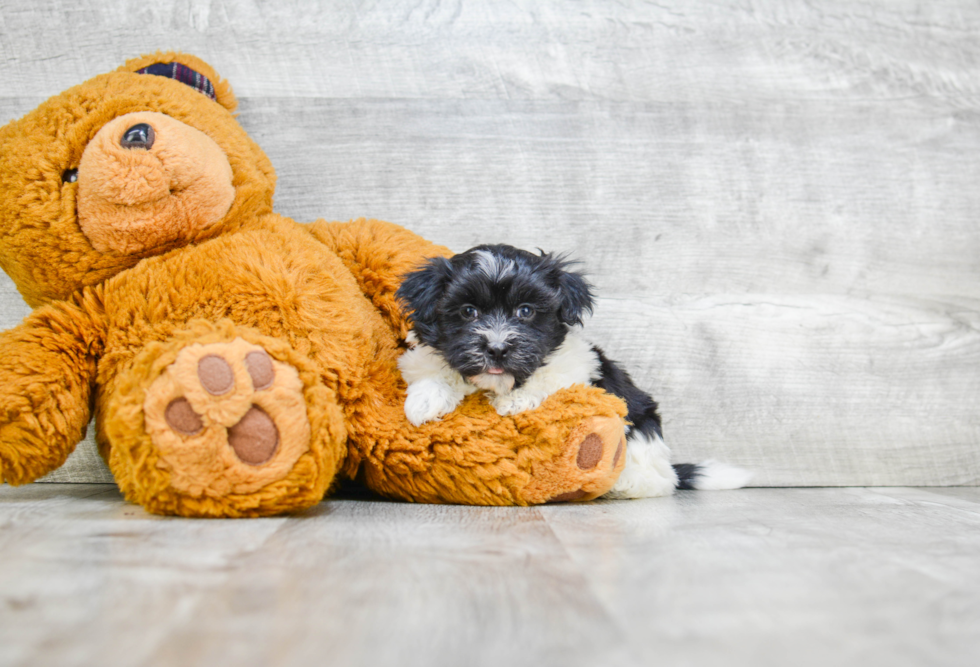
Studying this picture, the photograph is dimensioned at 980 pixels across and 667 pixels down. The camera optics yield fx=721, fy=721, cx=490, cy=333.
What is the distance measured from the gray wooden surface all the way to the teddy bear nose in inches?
24.6

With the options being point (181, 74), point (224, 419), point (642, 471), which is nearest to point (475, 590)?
point (224, 419)

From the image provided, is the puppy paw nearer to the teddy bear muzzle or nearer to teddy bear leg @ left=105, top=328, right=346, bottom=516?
teddy bear leg @ left=105, top=328, right=346, bottom=516

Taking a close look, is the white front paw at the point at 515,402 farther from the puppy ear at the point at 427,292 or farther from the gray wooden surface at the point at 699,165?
the gray wooden surface at the point at 699,165

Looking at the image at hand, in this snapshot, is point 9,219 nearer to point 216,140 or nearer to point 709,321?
point 216,140

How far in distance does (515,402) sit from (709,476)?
2.42ft

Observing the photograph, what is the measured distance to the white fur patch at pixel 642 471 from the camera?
1.81 meters

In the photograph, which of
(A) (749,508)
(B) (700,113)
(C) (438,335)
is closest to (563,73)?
(B) (700,113)

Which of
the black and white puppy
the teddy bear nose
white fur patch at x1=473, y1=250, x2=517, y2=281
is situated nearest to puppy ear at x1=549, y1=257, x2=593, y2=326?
the black and white puppy

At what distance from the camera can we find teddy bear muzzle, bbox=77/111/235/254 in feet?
4.99

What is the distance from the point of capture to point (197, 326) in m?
1.39

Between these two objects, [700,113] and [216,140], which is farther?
[700,113]

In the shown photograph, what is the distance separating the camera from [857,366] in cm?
231

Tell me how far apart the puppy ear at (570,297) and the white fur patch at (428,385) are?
0.28 m

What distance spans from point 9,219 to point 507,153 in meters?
1.32
